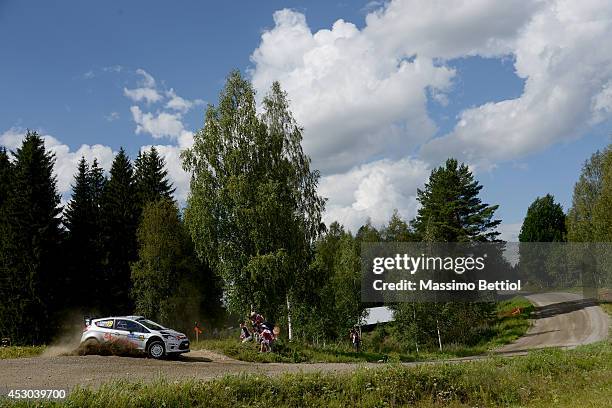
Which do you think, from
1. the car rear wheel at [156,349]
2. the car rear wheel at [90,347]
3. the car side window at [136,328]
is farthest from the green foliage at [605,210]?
the car rear wheel at [90,347]

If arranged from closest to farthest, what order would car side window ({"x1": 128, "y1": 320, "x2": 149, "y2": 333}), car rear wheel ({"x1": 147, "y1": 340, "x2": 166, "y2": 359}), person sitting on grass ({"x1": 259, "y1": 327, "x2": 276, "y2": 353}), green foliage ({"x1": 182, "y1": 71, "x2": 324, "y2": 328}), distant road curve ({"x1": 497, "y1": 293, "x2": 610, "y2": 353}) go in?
car rear wheel ({"x1": 147, "y1": 340, "x2": 166, "y2": 359})
car side window ({"x1": 128, "y1": 320, "x2": 149, "y2": 333})
person sitting on grass ({"x1": 259, "y1": 327, "x2": 276, "y2": 353})
green foliage ({"x1": 182, "y1": 71, "x2": 324, "y2": 328})
distant road curve ({"x1": 497, "y1": 293, "x2": 610, "y2": 353})

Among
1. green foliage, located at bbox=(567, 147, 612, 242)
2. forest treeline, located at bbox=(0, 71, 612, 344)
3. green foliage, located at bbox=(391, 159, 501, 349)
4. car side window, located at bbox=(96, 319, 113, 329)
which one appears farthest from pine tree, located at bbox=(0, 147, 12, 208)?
green foliage, located at bbox=(567, 147, 612, 242)

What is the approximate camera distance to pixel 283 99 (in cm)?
3559

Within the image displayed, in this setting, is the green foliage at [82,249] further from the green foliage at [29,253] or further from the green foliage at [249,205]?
the green foliage at [249,205]

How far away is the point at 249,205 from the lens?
104ft

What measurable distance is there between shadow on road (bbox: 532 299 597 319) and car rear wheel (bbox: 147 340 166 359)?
41570 millimetres

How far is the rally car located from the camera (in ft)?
79.8

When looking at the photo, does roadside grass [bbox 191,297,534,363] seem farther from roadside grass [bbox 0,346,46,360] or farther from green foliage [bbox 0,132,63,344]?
green foliage [bbox 0,132,63,344]

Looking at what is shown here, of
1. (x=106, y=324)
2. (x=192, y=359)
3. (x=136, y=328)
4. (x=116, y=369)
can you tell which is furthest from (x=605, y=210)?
(x=116, y=369)

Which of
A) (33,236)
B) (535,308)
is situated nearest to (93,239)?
(33,236)

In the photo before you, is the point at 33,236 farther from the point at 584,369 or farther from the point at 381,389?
the point at 584,369

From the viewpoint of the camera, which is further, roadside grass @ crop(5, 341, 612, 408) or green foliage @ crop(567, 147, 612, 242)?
green foliage @ crop(567, 147, 612, 242)

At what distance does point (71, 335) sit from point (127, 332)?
18798 millimetres

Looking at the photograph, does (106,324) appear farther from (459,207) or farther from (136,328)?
(459,207)
